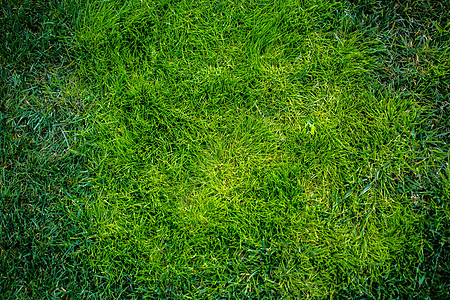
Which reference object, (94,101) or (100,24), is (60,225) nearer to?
(94,101)

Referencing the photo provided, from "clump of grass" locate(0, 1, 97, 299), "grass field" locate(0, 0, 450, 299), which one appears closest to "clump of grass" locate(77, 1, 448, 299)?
"grass field" locate(0, 0, 450, 299)

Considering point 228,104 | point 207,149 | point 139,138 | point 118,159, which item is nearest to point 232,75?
point 228,104

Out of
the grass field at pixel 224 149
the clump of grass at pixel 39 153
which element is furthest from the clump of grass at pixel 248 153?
the clump of grass at pixel 39 153

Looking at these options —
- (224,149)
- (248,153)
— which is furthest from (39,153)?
(248,153)

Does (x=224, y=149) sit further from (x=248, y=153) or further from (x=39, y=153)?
(x=39, y=153)

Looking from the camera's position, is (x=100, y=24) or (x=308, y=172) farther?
(x=100, y=24)

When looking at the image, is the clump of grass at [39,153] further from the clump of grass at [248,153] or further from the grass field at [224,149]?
the clump of grass at [248,153]
